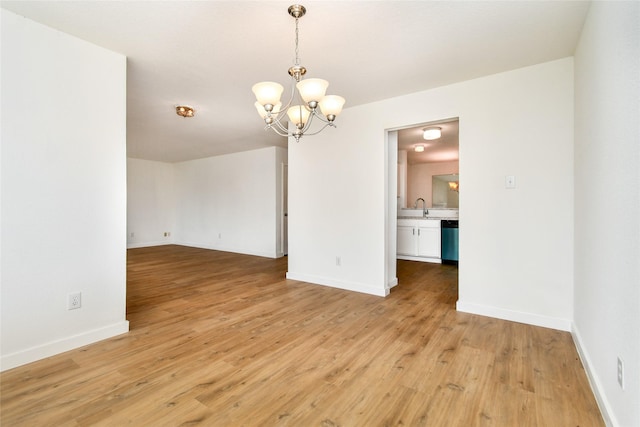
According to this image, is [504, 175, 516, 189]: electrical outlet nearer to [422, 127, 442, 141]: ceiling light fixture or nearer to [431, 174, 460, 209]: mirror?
[422, 127, 442, 141]: ceiling light fixture

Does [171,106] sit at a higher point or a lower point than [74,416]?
higher

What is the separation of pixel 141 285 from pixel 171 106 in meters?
2.42

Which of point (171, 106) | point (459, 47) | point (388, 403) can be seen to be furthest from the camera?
point (171, 106)

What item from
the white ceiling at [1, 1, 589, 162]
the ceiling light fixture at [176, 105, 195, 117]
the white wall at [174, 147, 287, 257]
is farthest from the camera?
the white wall at [174, 147, 287, 257]

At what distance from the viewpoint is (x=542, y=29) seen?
→ 2.08 meters

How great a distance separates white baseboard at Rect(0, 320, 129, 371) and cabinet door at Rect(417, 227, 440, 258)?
15.9 ft

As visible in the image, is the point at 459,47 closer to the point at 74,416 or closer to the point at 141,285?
the point at 74,416

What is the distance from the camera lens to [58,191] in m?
2.13

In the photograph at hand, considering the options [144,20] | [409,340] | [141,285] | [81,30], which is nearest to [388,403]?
[409,340]

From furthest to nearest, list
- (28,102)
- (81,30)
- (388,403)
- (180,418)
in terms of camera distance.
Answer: (81,30), (28,102), (388,403), (180,418)

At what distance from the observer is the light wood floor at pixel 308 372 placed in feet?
4.88

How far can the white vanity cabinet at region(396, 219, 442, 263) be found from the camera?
5.52 meters

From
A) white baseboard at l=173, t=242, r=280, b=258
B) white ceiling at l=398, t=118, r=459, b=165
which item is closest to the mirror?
white ceiling at l=398, t=118, r=459, b=165

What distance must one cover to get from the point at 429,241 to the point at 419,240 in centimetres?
19
